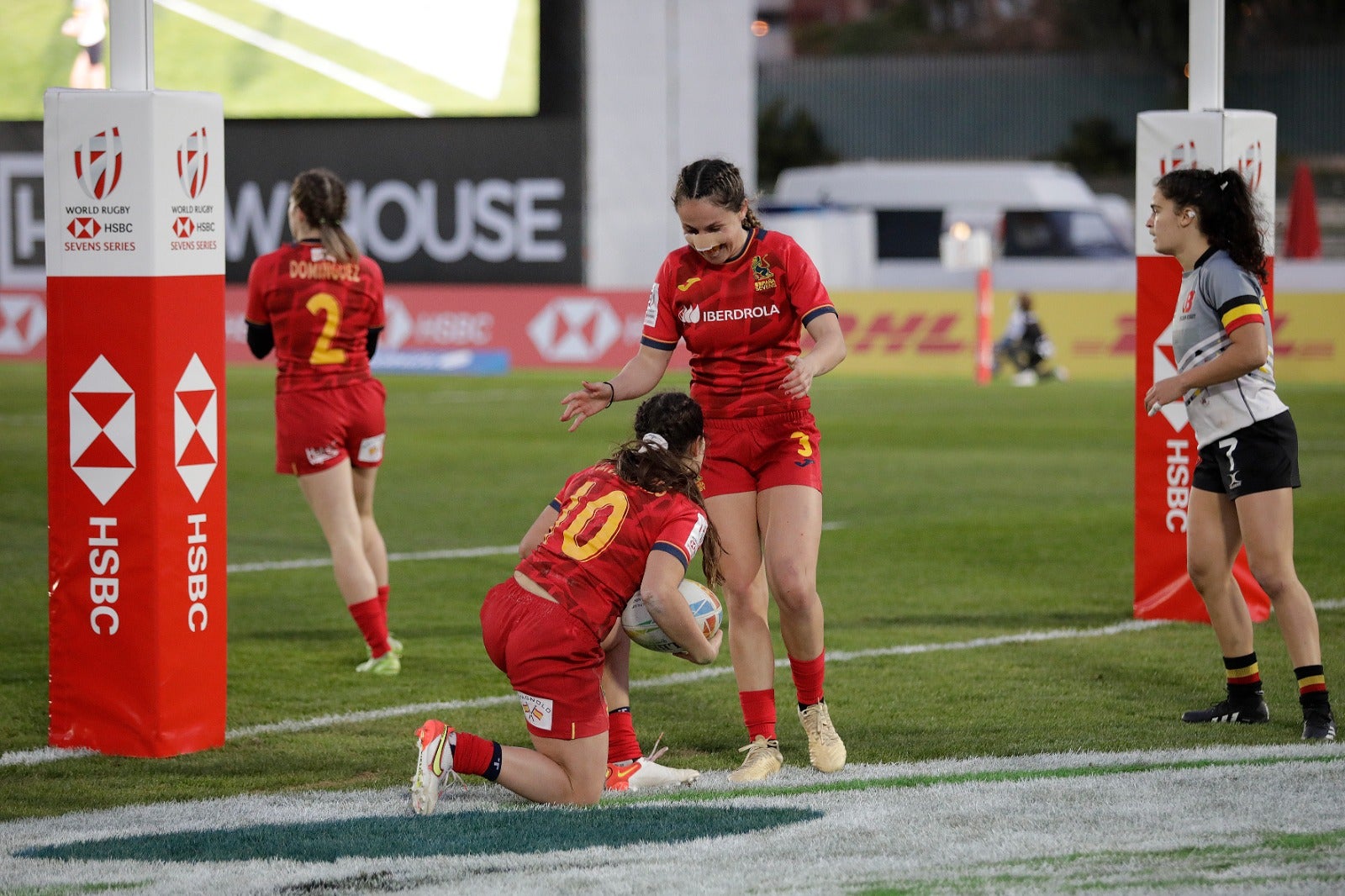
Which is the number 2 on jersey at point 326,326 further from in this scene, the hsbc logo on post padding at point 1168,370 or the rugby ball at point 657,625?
the hsbc logo on post padding at point 1168,370

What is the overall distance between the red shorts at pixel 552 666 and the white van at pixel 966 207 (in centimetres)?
2876

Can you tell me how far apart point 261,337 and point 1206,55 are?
477 cm

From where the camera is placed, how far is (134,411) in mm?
6469

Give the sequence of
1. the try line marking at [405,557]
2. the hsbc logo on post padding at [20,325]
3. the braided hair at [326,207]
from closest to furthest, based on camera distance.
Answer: the braided hair at [326,207] < the try line marking at [405,557] < the hsbc logo on post padding at [20,325]

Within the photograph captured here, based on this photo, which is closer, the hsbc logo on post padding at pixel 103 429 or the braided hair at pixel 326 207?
the hsbc logo on post padding at pixel 103 429

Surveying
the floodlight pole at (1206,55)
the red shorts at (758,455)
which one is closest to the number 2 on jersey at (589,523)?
the red shorts at (758,455)

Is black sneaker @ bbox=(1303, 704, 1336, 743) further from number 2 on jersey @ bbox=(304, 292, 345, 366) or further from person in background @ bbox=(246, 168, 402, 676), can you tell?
number 2 on jersey @ bbox=(304, 292, 345, 366)

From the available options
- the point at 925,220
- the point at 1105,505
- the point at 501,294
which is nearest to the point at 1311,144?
the point at 925,220

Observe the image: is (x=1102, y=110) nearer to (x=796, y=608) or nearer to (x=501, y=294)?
(x=501, y=294)

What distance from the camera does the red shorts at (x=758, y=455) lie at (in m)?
6.18

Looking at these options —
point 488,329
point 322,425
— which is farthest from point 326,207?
point 488,329

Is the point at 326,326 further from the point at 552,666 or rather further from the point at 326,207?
the point at 552,666

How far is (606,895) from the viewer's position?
181 inches

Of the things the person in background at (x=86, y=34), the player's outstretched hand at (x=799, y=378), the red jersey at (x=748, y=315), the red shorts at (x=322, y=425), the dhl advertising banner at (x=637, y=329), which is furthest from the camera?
the person in background at (x=86, y=34)
